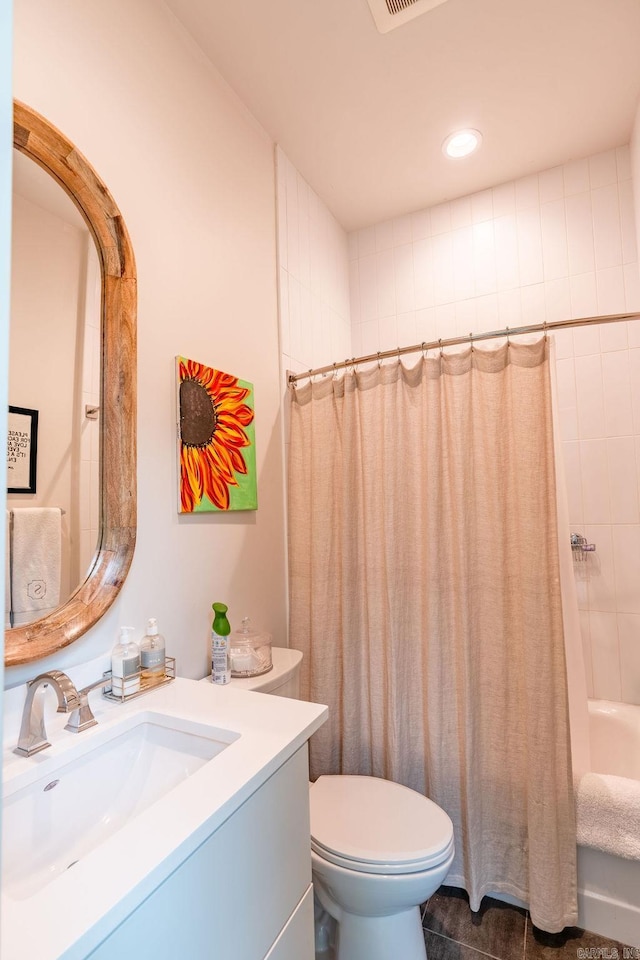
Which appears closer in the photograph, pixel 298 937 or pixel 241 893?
pixel 241 893

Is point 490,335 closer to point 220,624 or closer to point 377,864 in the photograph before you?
point 220,624

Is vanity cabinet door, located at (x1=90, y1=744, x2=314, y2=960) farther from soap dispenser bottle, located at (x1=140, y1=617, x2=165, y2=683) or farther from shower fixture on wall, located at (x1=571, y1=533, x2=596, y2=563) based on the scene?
shower fixture on wall, located at (x1=571, y1=533, x2=596, y2=563)

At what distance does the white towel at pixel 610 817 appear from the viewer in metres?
1.33

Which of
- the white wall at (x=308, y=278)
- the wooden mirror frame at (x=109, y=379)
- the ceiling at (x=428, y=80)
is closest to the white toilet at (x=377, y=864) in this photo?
the wooden mirror frame at (x=109, y=379)

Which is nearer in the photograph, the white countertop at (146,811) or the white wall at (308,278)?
the white countertop at (146,811)

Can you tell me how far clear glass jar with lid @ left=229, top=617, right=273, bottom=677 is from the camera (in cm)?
139

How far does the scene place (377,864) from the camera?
1.15 metres

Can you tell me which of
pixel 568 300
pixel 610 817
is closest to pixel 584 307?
pixel 568 300

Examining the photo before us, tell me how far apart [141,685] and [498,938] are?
1298 millimetres

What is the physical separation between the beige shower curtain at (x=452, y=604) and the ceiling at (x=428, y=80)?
1049mm

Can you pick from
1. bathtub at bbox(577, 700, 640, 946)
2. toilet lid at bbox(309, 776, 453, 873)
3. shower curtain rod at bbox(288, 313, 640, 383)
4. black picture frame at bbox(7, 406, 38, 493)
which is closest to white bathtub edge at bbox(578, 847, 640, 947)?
bathtub at bbox(577, 700, 640, 946)

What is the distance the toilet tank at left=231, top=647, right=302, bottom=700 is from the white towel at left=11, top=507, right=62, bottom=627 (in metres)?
0.56

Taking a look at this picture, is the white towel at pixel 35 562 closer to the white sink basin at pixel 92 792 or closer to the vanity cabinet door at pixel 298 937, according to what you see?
the white sink basin at pixel 92 792

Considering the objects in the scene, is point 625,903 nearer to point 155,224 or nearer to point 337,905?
point 337,905
